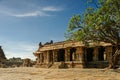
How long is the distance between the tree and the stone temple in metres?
7.37

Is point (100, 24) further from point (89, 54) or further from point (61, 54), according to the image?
point (61, 54)

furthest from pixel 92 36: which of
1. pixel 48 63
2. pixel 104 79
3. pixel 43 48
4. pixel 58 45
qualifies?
pixel 43 48

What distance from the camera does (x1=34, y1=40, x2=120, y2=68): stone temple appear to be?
127ft

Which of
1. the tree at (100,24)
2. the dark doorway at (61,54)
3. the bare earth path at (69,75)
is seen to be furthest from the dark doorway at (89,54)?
the bare earth path at (69,75)

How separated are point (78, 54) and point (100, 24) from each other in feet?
55.5

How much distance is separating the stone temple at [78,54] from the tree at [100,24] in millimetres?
7370

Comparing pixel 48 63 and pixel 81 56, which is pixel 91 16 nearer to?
pixel 81 56

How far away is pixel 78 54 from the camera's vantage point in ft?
136

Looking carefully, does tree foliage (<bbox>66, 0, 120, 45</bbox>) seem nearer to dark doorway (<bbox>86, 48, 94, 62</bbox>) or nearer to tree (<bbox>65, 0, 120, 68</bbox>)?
tree (<bbox>65, 0, 120, 68</bbox>)

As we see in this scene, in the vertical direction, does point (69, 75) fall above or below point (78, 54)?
below

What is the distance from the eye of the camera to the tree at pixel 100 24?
2506 centimetres

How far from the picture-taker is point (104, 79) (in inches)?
687

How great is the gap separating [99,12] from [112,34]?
9.57 ft

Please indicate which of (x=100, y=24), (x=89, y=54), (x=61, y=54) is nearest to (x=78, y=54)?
(x=89, y=54)
